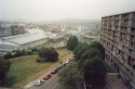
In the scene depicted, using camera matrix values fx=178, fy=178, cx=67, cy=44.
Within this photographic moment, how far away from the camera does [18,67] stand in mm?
8508

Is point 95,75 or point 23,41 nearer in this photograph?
point 95,75

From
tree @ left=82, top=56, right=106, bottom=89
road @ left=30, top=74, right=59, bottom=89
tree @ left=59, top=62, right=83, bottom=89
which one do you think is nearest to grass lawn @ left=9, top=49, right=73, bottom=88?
road @ left=30, top=74, right=59, bottom=89

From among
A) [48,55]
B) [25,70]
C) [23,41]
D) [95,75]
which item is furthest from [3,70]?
[23,41]

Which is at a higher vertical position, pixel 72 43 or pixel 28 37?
pixel 28 37

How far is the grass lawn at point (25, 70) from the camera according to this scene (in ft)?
23.2

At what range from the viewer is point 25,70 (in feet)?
26.4

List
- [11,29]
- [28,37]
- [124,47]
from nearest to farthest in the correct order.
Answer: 1. [124,47]
2. [28,37]
3. [11,29]

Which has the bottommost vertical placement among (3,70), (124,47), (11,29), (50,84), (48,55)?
(50,84)

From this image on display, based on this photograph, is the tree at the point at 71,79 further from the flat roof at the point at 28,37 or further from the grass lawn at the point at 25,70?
the flat roof at the point at 28,37

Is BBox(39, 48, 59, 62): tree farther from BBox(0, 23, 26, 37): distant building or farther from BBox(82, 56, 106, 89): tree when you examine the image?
BBox(0, 23, 26, 37): distant building

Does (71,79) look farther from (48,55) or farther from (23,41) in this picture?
(23,41)

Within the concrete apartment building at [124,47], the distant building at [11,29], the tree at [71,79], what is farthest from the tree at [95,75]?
the distant building at [11,29]

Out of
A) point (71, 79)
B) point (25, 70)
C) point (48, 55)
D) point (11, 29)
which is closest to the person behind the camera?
point (71, 79)

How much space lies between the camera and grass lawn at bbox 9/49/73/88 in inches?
279
